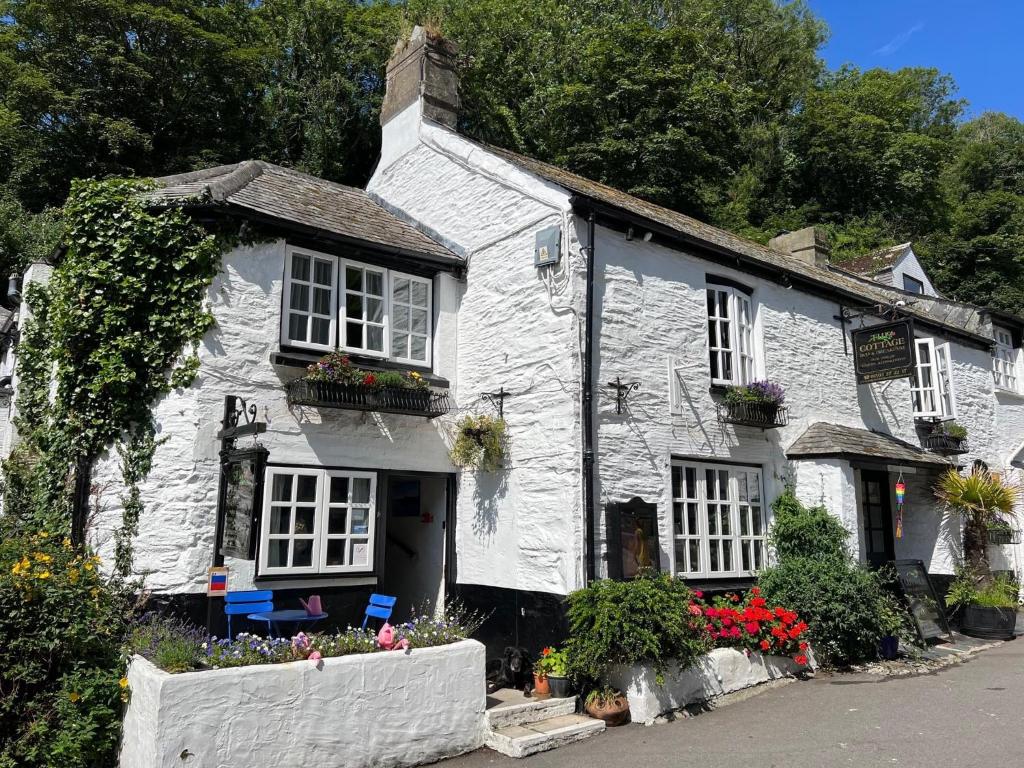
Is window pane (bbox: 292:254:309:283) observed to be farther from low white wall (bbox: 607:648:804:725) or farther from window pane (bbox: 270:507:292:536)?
low white wall (bbox: 607:648:804:725)

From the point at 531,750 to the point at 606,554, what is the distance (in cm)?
263

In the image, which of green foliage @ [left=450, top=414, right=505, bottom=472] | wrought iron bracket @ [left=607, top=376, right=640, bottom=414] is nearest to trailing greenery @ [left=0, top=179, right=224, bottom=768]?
green foliage @ [left=450, top=414, right=505, bottom=472]

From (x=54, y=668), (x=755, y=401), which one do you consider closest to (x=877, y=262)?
(x=755, y=401)

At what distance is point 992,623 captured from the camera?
484 inches

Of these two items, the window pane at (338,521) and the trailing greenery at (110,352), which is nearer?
the trailing greenery at (110,352)

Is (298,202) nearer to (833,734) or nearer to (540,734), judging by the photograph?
Result: (540,734)

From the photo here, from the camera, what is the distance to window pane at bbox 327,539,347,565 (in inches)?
363

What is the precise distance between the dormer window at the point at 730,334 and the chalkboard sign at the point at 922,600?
12.5ft

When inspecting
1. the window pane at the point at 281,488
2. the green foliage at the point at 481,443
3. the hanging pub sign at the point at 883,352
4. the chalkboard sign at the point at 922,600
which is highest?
the hanging pub sign at the point at 883,352

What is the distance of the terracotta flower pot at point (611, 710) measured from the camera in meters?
7.58

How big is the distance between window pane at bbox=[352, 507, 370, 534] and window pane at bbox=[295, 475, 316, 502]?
0.61m

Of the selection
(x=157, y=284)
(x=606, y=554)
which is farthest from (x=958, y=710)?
(x=157, y=284)

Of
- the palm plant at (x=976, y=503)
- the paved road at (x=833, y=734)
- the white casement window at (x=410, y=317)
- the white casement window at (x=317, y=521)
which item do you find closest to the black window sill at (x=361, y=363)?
the white casement window at (x=410, y=317)

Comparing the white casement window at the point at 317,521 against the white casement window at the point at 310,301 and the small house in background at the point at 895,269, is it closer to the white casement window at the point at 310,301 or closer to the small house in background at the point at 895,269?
the white casement window at the point at 310,301
